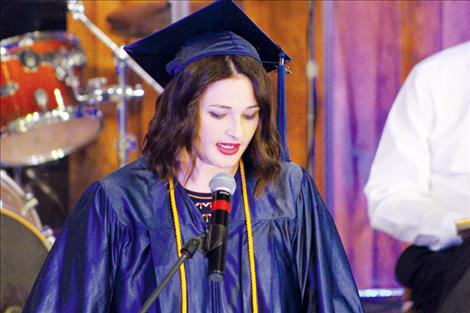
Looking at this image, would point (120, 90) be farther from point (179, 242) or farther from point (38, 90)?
point (179, 242)

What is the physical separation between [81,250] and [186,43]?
1.90ft

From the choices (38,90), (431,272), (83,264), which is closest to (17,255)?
(38,90)

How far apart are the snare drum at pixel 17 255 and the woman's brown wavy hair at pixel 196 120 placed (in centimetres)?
137

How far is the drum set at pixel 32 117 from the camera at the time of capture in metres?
3.80

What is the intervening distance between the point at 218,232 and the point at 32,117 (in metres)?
2.16

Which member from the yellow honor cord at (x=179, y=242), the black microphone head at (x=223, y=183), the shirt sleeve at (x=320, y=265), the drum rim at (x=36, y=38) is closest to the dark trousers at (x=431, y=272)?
the shirt sleeve at (x=320, y=265)

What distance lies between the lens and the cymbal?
458 cm

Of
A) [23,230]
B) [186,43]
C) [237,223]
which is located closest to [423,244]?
[237,223]

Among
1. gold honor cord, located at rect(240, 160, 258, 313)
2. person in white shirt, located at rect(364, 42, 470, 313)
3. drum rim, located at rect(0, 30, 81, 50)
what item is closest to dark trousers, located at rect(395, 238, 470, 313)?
person in white shirt, located at rect(364, 42, 470, 313)

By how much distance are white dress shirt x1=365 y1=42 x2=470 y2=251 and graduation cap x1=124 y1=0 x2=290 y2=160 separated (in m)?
0.86

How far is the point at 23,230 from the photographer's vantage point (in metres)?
3.78

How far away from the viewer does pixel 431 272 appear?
3051 millimetres

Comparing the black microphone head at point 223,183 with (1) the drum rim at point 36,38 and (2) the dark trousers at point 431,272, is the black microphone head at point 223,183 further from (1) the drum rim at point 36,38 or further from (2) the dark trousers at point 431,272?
(1) the drum rim at point 36,38

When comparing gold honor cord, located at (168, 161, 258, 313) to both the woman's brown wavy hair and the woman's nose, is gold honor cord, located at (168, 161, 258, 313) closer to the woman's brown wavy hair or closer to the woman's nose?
the woman's brown wavy hair
